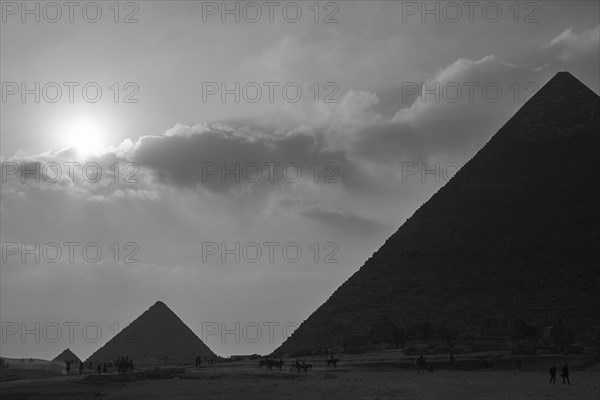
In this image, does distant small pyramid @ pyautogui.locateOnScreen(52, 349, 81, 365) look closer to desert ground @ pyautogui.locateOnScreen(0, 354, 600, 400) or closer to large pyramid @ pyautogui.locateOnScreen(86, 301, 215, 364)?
large pyramid @ pyautogui.locateOnScreen(86, 301, 215, 364)

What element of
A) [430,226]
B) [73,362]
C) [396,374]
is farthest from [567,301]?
[73,362]

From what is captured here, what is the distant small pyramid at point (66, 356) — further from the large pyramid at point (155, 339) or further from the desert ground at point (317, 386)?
the desert ground at point (317, 386)

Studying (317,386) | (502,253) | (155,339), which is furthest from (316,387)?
(155,339)

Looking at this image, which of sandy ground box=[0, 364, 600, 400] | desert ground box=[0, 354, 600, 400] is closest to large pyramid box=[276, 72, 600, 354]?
desert ground box=[0, 354, 600, 400]

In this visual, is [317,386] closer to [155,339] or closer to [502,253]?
[502,253]

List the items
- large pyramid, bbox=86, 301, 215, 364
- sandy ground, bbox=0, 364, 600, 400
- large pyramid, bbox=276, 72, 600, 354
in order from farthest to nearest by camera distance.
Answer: large pyramid, bbox=86, 301, 215, 364, large pyramid, bbox=276, 72, 600, 354, sandy ground, bbox=0, 364, 600, 400

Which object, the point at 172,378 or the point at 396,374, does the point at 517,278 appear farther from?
the point at 172,378

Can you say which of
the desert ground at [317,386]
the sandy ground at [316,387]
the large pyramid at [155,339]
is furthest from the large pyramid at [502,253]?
the sandy ground at [316,387]
